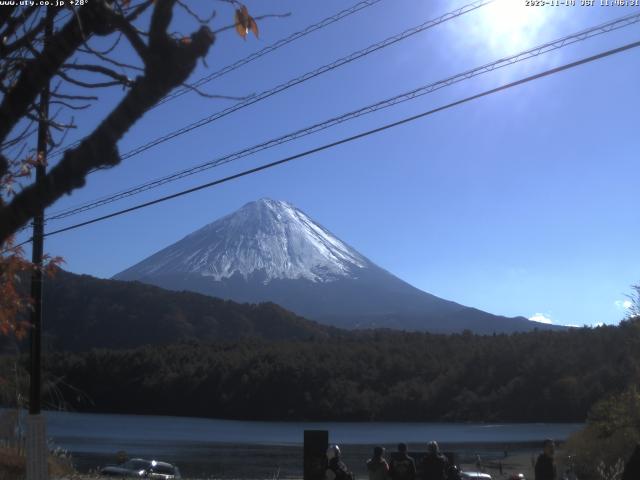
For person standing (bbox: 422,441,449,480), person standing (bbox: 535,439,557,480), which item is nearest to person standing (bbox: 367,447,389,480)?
person standing (bbox: 422,441,449,480)

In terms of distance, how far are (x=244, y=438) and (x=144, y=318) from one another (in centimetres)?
4719

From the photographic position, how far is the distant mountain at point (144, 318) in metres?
99.1

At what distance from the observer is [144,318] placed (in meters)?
115

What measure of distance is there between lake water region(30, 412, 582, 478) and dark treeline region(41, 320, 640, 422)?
7.98ft

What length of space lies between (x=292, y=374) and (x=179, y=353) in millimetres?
11633

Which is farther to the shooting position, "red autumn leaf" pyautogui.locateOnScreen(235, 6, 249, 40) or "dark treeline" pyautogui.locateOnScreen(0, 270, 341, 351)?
"dark treeline" pyautogui.locateOnScreen(0, 270, 341, 351)

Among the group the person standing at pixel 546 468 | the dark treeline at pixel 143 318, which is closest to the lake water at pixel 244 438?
the dark treeline at pixel 143 318

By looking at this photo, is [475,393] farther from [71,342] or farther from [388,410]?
[71,342]

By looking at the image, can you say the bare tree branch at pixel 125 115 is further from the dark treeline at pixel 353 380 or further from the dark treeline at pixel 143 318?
the dark treeline at pixel 143 318

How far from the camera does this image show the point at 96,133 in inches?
152

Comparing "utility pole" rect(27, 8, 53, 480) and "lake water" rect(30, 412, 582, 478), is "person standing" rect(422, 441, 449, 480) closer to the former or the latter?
"utility pole" rect(27, 8, 53, 480)

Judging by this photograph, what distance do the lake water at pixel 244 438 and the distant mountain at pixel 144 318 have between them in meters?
14.7

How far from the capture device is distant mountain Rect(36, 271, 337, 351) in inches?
3903

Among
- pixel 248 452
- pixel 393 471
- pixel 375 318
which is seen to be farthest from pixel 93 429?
pixel 375 318
